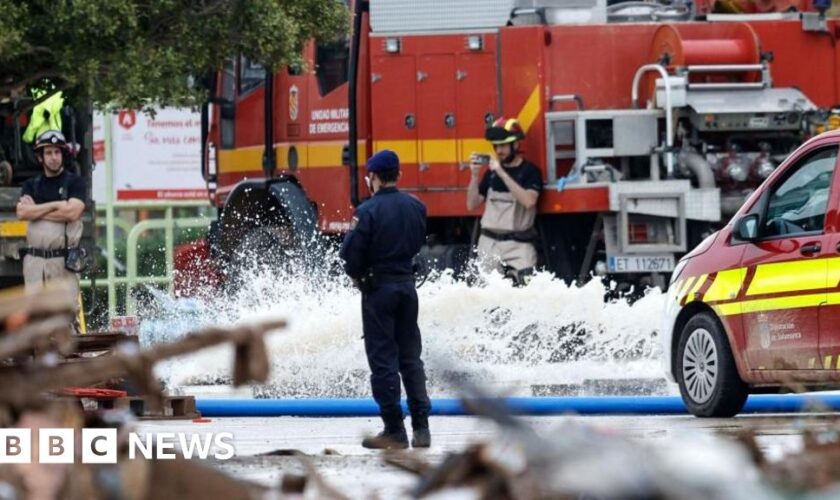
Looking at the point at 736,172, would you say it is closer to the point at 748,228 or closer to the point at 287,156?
the point at 287,156

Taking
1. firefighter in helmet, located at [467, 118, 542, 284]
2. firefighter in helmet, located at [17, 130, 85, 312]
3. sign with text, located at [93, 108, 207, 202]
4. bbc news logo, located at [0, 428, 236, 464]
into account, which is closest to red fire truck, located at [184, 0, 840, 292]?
firefighter in helmet, located at [467, 118, 542, 284]

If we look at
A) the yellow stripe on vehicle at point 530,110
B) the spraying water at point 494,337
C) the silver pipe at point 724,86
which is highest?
the silver pipe at point 724,86

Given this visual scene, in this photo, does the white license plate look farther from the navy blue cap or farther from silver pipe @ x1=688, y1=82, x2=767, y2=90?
the navy blue cap

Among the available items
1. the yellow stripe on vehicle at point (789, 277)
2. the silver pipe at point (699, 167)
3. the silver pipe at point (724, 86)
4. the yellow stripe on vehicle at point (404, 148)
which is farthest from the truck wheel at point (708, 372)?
the yellow stripe on vehicle at point (404, 148)

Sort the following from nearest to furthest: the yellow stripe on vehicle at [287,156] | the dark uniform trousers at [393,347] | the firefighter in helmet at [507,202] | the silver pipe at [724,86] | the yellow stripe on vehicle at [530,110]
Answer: the dark uniform trousers at [393,347]
the silver pipe at [724,86]
the firefighter in helmet at [507,202]
the yellow stripe on vehicle at [530,110]
the yellow stripe on vehicle at [287,156]

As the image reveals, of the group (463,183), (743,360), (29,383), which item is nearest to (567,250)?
(463,183)

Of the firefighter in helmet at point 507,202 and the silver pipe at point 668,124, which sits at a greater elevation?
the silver pipe at point 668,124

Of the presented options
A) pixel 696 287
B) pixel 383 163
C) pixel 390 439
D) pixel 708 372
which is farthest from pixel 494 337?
pixel 390 439

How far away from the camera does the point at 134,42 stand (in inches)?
568

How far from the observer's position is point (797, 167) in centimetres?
1123

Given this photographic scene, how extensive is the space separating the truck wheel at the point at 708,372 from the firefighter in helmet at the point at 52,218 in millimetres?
4738

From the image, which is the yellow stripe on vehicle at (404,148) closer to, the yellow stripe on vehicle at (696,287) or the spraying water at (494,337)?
the spraying water at (494,337)

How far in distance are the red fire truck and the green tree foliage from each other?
1.39 metres

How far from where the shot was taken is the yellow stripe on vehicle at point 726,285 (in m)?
11.4
